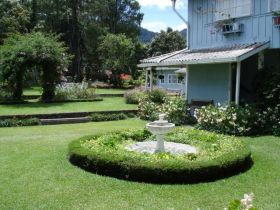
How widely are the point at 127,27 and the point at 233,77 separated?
44217 mm

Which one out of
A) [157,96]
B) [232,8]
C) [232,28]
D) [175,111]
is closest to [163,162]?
[175,111]

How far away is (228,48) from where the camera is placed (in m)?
16.3

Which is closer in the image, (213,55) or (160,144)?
(160,144)

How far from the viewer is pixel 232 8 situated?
16.7 meters

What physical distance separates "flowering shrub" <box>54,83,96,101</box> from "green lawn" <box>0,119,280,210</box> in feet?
53.9

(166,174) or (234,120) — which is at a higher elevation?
(234,120)

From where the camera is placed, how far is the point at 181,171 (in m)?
7.84

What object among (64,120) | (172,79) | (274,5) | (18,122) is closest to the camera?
(274,5)

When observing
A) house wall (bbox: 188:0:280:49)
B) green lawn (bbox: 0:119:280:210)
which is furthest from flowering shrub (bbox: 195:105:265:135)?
green lawn (bbox: 0:119:280:210)

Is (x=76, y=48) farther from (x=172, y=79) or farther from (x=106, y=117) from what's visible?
(x=106, y=117)

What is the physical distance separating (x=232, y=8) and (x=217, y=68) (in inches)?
101

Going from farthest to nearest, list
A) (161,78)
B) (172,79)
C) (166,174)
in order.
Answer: (161,78) < (172,79) < (166,174)

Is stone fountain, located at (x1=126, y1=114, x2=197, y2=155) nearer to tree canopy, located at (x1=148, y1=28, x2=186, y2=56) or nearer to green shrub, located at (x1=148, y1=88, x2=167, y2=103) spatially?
green shrub, located at (x1=148, y1=88, x2=167, y2=103)

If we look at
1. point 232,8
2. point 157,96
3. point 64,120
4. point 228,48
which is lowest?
point 64,120
